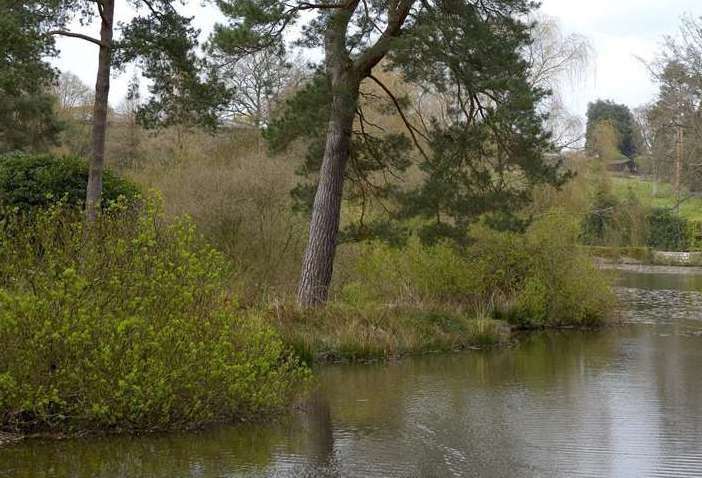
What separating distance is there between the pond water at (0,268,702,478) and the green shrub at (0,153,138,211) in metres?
5.20

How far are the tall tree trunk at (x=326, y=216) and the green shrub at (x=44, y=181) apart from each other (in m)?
3.57

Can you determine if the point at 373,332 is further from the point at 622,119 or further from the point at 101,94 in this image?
the point at 622,119

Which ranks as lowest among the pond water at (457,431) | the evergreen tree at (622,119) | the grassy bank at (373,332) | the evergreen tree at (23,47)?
the pond water at (457,431)

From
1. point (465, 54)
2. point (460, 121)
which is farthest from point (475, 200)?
point (465, 54)

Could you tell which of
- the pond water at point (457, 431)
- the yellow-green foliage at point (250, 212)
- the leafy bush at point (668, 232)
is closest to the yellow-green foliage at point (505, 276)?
the yellow-green foliage at point (250, 212)

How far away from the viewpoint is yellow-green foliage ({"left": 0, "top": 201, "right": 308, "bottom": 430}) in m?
8.87

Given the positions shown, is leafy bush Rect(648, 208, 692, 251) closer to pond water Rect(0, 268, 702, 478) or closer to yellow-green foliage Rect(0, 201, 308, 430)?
pond water Rect(0, 268, 702, 478)

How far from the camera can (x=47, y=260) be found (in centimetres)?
946

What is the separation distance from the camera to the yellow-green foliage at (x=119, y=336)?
29.1ft

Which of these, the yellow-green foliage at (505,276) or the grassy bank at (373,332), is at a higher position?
the yellow-green foliage at (505,276)

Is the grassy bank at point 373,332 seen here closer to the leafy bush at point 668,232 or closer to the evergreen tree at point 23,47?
the evergreen tree at point 23,47

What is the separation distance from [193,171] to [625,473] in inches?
559

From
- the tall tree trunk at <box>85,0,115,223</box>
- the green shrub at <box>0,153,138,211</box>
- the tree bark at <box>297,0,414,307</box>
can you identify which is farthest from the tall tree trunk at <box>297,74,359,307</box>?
the tall tree trunk at <box>85,0,115,223</box>

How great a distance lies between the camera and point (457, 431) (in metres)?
10.6
